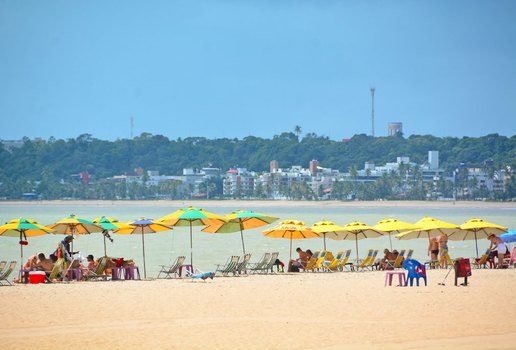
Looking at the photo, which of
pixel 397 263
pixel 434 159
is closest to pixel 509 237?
pixel 397 263

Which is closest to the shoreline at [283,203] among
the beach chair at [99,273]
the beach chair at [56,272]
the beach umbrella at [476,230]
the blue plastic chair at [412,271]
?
the beach umbrella at [476,230]

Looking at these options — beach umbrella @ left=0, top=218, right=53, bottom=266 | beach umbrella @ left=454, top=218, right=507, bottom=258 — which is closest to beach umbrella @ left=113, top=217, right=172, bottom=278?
beach umbrella @ left=0, top=218, right=53, bottom=266

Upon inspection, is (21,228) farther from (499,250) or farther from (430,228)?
(499,250)

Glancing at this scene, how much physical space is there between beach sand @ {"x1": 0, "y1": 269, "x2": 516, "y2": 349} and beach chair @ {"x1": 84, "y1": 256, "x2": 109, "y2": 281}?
0.76 m

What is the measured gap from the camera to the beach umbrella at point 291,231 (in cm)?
2455

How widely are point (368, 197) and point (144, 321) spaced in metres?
144

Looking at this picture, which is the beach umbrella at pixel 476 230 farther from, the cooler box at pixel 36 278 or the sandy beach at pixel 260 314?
the cooler box at pixel 36 278

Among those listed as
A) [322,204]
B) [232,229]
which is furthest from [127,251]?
[322,204]

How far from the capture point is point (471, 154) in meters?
187

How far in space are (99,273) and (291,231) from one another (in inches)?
215

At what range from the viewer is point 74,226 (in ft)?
74.7

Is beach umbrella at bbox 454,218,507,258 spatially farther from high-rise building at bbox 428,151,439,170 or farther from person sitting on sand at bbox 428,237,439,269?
high-rise building at bbox 428,151,439,170

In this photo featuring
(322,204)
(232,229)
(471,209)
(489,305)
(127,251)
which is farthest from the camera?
(322,204)

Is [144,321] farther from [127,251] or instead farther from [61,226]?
[127,251]
